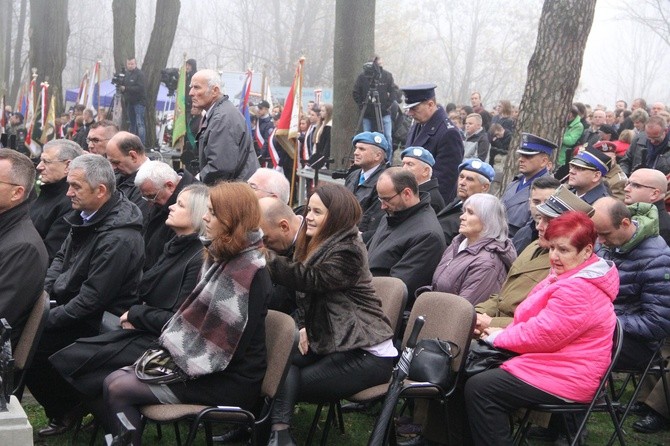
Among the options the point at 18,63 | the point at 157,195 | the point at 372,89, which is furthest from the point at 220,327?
the point at 18,63

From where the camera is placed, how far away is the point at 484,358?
Answer: 4.74m

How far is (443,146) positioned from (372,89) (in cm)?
436

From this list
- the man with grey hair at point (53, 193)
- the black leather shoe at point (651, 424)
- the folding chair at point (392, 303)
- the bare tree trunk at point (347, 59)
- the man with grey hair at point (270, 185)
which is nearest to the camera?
the folding chair at point (392, 303)

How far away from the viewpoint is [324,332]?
4.64 m

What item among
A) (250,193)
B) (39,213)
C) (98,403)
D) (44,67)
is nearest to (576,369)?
(250,193)

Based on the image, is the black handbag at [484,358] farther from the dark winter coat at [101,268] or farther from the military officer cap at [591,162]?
the military officer cap at [591,162]

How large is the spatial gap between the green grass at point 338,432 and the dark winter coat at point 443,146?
271 centimetres

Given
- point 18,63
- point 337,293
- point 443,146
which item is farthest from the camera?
point 18,63

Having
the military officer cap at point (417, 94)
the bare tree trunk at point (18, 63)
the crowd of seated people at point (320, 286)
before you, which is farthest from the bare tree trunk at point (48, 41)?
the crowd of seated people at point (320, 286)

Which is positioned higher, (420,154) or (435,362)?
(420,154)

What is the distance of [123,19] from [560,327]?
17.4 meters

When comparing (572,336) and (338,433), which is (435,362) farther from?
(338,433)

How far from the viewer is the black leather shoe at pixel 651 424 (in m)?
5.57

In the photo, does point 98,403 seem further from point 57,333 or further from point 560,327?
point 560,327
